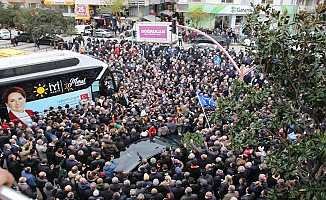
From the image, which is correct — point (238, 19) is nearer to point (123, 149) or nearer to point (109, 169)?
point (123, 149)

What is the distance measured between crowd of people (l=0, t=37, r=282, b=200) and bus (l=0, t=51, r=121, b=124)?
30.2 inches

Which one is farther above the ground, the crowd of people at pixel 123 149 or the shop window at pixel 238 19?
the shop window at pixel 238 19

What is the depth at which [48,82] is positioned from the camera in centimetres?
1585

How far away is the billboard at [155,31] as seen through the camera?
24.5m

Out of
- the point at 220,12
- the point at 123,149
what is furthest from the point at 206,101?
the point at 220,12

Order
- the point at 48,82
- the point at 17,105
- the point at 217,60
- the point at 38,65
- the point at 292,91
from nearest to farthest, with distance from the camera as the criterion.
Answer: the point at 292,91 → the point at 17,105 → the point at 38,65 → the point at 48,82 → the point at 217,60

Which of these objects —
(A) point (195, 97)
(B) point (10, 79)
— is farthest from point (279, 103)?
(B) point (10, 79)

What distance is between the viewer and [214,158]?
392 inches

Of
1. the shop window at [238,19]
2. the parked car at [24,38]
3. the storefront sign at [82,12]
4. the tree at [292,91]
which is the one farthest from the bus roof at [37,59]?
the storefront sign at [82,12]

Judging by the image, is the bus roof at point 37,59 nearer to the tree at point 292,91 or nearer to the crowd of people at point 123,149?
the crowd of people at point 123,149

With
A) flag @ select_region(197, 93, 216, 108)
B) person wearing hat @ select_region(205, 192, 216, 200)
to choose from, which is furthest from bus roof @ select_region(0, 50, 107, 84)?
person wearing hat @ select_region(205, 192, 216, 200)

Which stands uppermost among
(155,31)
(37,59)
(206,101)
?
(155,31)

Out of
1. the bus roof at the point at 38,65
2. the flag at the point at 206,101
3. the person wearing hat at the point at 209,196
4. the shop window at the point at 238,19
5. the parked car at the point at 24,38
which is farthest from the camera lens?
the shop window at the point at 238,19

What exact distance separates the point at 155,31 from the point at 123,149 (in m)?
14.9
